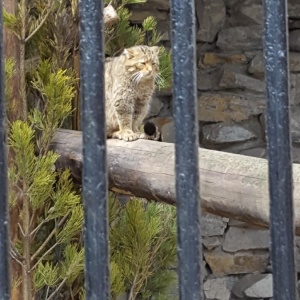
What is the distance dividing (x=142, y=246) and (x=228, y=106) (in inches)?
47.7

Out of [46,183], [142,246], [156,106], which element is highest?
[156,106]

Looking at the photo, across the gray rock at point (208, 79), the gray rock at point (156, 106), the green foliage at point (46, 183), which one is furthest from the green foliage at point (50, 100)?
the gray rock at point (208, 79)

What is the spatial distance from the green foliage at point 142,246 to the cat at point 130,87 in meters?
0.24

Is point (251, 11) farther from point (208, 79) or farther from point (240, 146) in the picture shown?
point (240, 146)

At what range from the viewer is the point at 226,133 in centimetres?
305

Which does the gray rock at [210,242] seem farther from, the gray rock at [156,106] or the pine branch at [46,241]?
the pine branch at [46,241]

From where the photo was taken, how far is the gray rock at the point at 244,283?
3023 mm

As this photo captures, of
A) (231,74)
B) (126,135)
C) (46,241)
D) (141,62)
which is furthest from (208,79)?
(46,241)

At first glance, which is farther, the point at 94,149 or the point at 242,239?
the point at 242,239

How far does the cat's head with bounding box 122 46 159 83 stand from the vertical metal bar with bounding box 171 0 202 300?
1.53 meters

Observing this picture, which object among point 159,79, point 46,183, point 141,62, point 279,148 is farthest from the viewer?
point 159,79

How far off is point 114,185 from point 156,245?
367 millimetres

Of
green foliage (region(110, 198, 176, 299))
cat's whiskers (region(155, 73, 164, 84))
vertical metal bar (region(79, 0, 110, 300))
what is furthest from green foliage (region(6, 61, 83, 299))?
vertical metal bar (region(79, 0, 110, 300))

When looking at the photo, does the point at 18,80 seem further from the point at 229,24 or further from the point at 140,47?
the point at 229,24
